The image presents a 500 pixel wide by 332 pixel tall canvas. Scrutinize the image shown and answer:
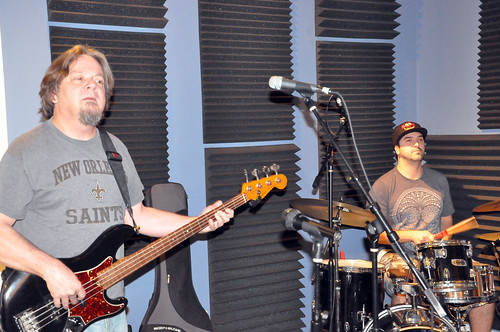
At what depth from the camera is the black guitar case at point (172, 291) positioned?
11.8ft

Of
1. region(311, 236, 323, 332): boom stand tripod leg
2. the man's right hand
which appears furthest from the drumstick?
the man's right hand

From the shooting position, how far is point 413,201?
4523 mm

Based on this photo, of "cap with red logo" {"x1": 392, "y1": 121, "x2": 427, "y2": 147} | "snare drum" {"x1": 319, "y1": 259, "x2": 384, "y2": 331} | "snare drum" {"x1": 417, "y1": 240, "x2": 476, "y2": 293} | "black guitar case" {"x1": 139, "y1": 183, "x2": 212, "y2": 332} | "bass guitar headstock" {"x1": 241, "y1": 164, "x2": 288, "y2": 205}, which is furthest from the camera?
"cap with red logo" {"x1": 392, "y1": 121, "x2": 427, "y2": 147}

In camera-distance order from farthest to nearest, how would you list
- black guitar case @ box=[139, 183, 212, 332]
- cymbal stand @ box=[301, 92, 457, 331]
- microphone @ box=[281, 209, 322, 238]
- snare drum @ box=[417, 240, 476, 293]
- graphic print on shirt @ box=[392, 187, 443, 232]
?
graphic print on shirt @ box=[392, 187, 443, 232] → black guitar case @ box=[139, 183, 212, 332] → snare drum @ box=[417, 240, 476, 293] → cymbal stand @ box=[301, 92, 457, 331] → microphone @ box=[281, 209, 322, 238]

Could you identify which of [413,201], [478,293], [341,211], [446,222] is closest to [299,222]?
[341,211]

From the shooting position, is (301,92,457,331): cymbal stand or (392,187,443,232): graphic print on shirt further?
(392,187,443,232): graphic print on shirt

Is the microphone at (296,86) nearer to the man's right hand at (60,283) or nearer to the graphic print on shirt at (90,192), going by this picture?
the graphic print on shirt at (90,192)

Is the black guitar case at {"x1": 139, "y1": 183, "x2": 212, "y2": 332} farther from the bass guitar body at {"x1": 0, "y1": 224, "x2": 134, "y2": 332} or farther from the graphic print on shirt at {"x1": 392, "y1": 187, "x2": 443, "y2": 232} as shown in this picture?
the graphic print on shirt at {"x1": 392, "y1": 187, "x2": 443, "y2": 232}

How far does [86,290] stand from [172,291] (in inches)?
49.1

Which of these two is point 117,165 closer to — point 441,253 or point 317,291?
point 317,291

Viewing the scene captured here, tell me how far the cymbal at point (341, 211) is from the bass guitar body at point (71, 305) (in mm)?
1512

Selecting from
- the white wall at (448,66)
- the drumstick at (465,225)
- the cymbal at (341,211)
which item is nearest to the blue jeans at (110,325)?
the cymbal at (341,211)

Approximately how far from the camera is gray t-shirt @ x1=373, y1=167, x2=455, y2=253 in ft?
14.7

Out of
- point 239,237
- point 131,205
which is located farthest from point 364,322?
point 131,205
